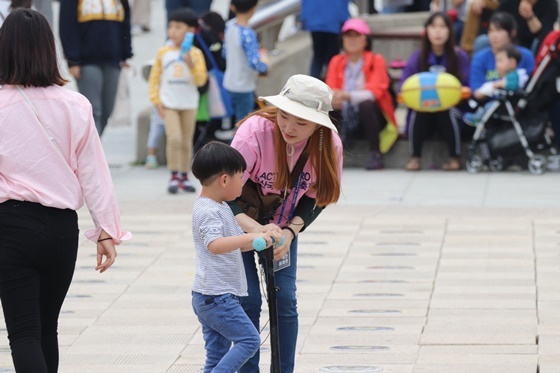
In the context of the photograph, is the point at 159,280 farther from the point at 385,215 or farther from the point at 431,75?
the point at 431,75

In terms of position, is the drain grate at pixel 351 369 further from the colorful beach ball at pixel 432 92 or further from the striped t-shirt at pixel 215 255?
the colorful beach ball at pixel 432 92

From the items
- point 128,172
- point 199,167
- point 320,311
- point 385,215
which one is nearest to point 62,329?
point 320,311

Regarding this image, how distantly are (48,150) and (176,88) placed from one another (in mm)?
6334

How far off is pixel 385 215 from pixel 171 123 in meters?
2.16

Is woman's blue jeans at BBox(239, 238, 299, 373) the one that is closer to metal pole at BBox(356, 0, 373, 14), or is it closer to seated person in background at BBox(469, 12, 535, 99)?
seated person in background at BBox(469, 12, 535, 99)

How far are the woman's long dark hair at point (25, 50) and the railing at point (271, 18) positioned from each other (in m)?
10.2

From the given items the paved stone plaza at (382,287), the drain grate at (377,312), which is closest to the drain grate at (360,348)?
the paved stone plaza at (382,287)

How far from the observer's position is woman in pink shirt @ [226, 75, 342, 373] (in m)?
5.03

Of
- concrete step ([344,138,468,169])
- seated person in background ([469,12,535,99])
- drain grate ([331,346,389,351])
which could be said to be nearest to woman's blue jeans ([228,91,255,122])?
concrete step ([344,138,468,169])

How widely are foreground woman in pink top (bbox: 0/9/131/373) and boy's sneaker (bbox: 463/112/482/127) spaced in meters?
7.69

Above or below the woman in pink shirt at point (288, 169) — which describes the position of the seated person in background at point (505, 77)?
below

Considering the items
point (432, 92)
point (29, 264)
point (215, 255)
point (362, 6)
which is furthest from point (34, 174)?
point (362, 6)

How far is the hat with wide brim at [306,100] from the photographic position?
16.2 ft

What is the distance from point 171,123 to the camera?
11.0m
